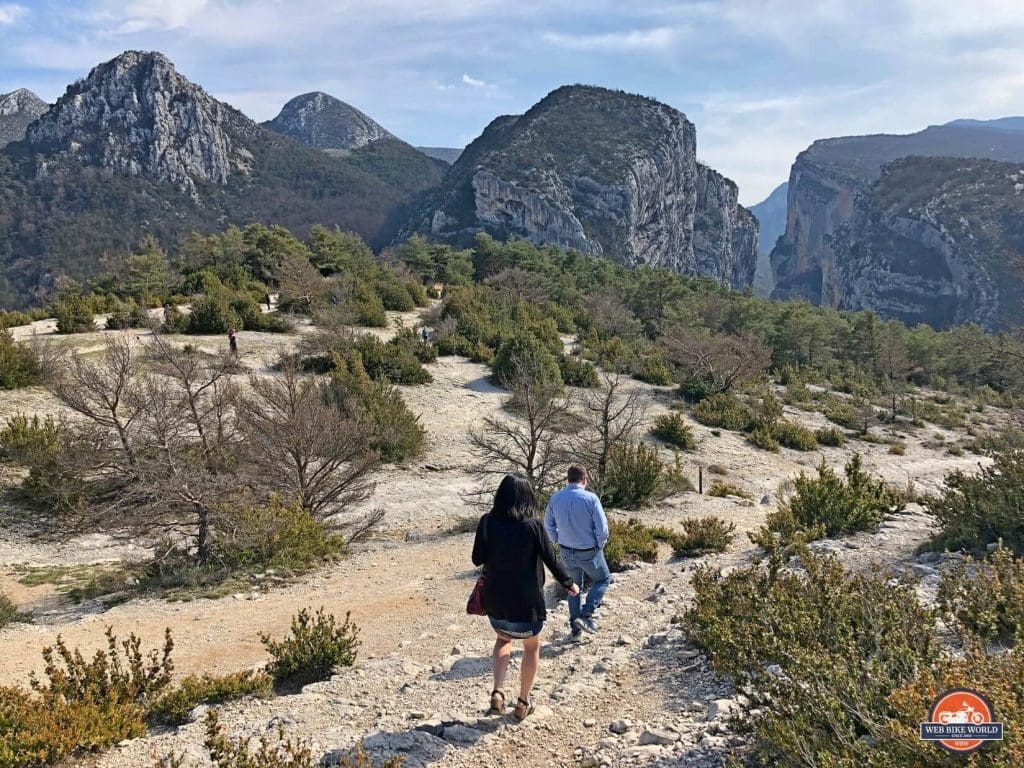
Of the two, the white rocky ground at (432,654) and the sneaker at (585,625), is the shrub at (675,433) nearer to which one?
the white rocky ground at (432,654)

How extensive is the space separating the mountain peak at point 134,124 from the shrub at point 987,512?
325 ft

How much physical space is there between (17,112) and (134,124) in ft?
173

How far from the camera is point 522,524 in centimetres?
384

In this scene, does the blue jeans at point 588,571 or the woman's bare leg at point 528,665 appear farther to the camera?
the blue jeans at point 588,571

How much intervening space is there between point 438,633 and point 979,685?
4.72m

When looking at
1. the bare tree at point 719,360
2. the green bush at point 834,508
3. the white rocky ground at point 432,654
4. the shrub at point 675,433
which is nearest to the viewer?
the white rocky ground at point 432,654

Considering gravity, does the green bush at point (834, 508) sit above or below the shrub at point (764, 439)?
above

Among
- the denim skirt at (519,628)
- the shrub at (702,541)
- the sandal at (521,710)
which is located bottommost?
the shrub at (702,541)

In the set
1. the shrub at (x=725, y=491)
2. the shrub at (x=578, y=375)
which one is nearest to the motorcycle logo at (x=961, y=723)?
the shrub at (x=725, y=491)

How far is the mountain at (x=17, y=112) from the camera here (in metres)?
104

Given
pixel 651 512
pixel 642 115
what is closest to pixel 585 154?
pixel 642 115

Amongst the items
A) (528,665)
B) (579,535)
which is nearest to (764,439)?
(579,535)

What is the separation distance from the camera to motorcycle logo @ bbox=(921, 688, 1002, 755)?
7.11 ft

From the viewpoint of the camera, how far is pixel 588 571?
539 centimetres
